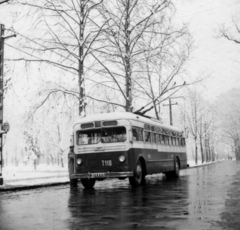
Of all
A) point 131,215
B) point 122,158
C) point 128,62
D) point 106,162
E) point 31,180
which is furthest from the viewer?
point 128,62

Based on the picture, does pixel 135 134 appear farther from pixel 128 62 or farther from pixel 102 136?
pixel 128 62

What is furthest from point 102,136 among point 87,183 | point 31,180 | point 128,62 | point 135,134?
point 128,62

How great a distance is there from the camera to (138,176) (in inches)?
→ 619

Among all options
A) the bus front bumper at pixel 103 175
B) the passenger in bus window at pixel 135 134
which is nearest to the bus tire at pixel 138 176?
the bus front bumper at pixel 103 175

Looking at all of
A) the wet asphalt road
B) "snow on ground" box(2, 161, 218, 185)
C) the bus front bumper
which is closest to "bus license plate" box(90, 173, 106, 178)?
the bus front bumper

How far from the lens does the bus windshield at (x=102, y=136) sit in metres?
15.5

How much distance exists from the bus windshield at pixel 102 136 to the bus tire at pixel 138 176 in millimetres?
1336

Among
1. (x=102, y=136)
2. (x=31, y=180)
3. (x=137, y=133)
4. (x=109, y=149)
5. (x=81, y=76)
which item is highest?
(x=81, y=76)

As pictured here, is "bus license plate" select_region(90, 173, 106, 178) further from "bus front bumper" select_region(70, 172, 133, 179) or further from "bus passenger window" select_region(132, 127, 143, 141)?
"bus passenger window" select_region(132, 127, 143, 141)

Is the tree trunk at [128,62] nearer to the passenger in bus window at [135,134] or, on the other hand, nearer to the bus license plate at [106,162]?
the passenger in bus window at [135,134]

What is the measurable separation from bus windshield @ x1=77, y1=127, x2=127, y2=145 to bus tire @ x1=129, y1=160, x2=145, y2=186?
4.38 ft

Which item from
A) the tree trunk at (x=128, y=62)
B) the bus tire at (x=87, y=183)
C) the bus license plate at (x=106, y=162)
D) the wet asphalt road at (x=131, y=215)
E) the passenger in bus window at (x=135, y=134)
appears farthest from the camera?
the tree trunk at (x=128, y=62)

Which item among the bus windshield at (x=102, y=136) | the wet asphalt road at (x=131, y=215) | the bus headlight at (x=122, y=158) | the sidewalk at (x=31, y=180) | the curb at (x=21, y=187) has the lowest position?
the wet asphalt road at (x=131, y=215)

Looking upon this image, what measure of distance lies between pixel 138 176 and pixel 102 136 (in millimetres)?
2113
